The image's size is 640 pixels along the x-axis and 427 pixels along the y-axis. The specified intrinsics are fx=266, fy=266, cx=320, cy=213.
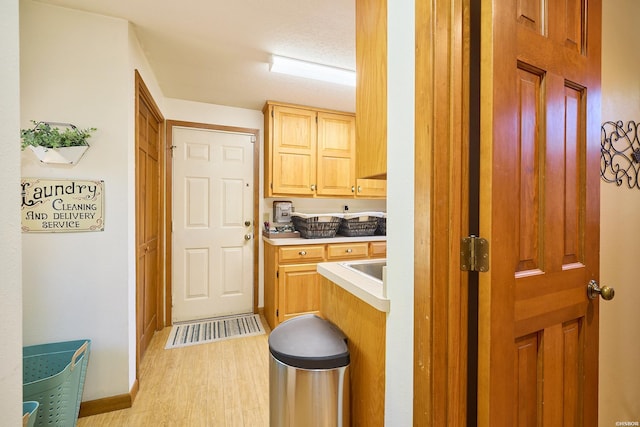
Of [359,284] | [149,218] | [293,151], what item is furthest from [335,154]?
[359,284]

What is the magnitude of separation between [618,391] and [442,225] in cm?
124

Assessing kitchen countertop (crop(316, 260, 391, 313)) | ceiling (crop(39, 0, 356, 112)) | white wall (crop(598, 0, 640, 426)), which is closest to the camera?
kitchen countertop (crop(316, 260, 391, 313))

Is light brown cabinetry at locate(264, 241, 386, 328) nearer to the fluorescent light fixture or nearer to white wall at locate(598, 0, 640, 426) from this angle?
the fluorescent light fixture

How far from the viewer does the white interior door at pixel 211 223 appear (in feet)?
9.22

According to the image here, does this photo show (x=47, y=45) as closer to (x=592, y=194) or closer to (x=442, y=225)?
(x=442, y=225)

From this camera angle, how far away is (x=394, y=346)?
2.95 ft

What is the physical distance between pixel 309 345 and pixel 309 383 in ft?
0.43

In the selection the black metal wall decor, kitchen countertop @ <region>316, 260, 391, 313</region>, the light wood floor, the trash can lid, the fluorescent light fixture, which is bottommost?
the light wood floor

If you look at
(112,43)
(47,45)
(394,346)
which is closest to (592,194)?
(394,346)

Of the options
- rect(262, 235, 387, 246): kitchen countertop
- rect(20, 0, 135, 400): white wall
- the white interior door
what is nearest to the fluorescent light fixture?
rect(20, 0, 135, 400): white wall

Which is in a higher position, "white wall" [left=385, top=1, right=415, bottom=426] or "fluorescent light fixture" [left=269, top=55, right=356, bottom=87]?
"fluorescent light fixture" [left=269, top=55, right=356, bottom=87]

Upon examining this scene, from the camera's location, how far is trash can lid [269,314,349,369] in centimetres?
102

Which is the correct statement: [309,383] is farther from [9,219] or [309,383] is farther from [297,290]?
[297,290]

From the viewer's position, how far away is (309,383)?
1.02 meters
